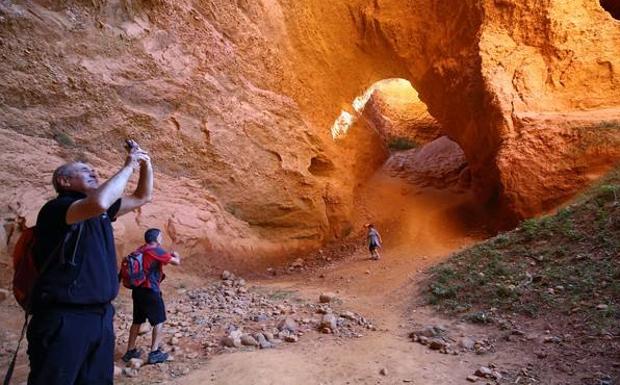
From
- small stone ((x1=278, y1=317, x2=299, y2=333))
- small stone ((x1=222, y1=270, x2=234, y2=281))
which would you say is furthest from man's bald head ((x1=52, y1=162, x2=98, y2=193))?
small stone ((x1=222, y1=270, x2=234, y2=281))

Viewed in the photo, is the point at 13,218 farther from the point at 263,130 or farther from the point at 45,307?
the point at 263,130

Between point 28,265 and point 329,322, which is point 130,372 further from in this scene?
point 329,322

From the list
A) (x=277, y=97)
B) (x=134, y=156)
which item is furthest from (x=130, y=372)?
(x=277, y=97)

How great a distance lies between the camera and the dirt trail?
398 cm

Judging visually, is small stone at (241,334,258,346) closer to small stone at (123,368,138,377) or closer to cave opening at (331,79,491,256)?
small stone at (123,368,138,377)

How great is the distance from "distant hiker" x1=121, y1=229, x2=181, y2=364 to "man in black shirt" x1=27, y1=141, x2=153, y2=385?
5.40 ft

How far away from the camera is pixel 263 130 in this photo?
9.58 meters

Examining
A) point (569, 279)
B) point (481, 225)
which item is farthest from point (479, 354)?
point (481, 225)

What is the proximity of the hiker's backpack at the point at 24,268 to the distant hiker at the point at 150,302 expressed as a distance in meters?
1.82

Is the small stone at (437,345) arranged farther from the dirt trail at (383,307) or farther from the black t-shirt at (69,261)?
the black t-shirt at (69,261)

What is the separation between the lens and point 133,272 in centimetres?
445

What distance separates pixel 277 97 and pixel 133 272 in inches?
259

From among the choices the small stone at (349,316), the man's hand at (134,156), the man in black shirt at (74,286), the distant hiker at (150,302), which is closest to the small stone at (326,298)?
the small stone at (349,316)

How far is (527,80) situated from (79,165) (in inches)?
399
